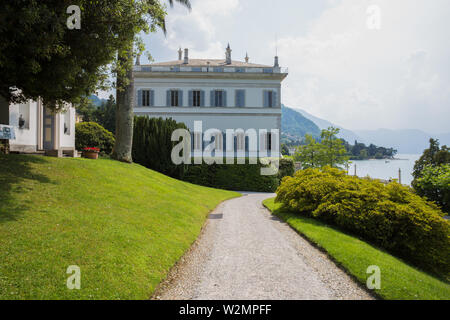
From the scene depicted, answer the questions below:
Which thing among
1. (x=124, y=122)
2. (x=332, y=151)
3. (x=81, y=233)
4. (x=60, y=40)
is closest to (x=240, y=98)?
(x=332, y=151)

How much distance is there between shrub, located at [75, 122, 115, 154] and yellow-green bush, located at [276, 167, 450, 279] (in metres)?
17.3

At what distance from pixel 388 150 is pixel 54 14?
12196 cm

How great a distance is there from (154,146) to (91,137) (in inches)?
210

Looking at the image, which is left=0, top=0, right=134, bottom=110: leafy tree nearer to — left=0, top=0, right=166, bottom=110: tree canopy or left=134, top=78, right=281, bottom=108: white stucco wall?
left=0, top=0, right=166, bottom=110: tree canopy

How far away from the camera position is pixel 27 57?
631 centimetres

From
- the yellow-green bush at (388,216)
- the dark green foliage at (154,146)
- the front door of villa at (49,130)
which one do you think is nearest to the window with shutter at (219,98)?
the dark green foliage at (154,146)

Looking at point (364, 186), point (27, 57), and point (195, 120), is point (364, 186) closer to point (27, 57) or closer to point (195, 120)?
point (27, 57)

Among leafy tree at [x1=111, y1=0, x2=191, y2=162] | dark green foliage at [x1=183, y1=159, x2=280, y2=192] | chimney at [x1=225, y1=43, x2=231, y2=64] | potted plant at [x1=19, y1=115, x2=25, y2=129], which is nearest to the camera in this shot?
leafy tree at [x1=111, y1=0, x2=191, y2=162]

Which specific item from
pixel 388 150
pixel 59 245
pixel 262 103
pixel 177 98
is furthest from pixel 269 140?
pixel 388 150


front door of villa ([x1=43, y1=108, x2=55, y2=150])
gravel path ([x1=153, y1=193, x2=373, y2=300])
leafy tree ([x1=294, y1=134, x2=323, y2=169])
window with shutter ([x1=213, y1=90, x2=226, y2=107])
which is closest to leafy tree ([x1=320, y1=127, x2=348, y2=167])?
leafy tree ([x1=294, y1=134, x2=323, y2=169])

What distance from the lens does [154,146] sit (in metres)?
19.7

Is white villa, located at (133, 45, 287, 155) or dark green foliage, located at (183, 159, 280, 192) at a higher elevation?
white villa, located at (133, 45, 287, 155)

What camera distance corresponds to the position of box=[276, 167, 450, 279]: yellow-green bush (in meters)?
6.49

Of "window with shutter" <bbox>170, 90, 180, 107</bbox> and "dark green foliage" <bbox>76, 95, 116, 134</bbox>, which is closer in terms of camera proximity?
"window with shutter" <bbox>170, 90, 180, 107</bbox>
